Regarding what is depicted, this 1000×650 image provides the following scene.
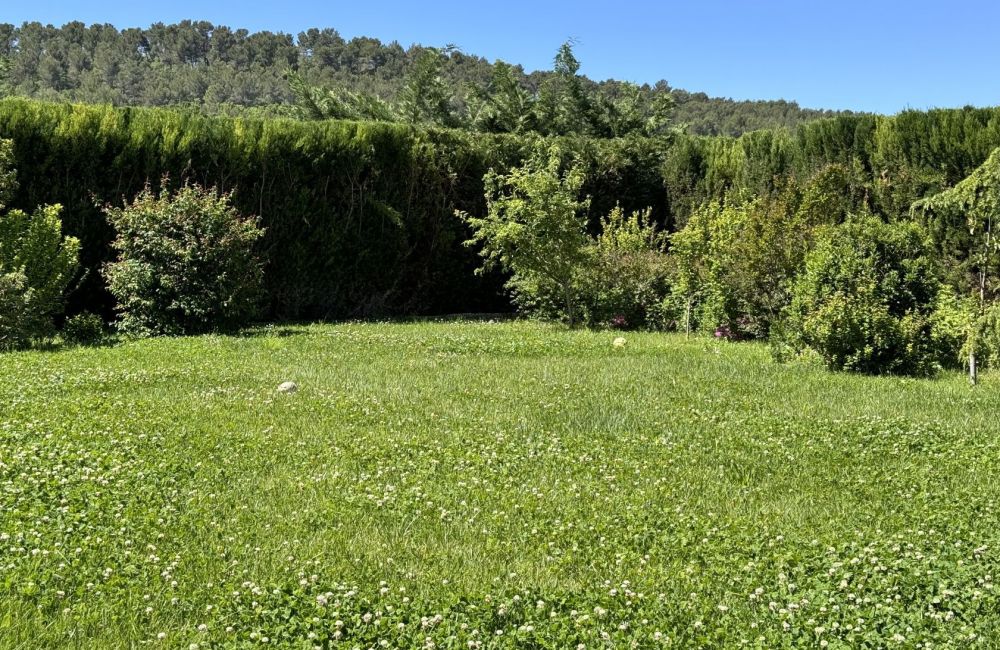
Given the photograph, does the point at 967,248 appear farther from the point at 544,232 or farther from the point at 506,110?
the point at 506,110

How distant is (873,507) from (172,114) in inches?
527

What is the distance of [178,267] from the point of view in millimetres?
12148

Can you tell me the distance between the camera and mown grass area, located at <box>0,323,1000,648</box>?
12.1ft

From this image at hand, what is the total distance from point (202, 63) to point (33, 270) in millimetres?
61190

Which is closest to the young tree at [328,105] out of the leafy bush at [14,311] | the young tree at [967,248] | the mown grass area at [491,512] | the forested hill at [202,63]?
the leafy bush at [14,311]

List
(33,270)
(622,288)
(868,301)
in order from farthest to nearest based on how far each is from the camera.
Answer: (622,288) < (33,270) < (868,301)

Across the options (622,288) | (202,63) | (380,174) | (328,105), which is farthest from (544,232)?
(202,63)

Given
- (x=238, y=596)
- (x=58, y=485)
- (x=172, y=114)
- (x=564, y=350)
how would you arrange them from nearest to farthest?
(x=238, y=596), (x=58, y=485), (x=564, y=350), (x=172, y=114)

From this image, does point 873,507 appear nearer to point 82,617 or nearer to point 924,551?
point 924,551

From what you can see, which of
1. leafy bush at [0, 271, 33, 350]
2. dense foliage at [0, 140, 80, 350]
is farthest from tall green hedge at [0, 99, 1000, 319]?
leafy bush at [0, 271, 33, 350]

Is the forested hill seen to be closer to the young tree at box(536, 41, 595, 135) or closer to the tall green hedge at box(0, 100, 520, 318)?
the young tree at box(536, 41, 595, 135)

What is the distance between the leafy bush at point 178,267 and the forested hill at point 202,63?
3711 centimetres

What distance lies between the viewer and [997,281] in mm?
11945

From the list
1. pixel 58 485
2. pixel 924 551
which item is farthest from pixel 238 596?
pixel 924 551
